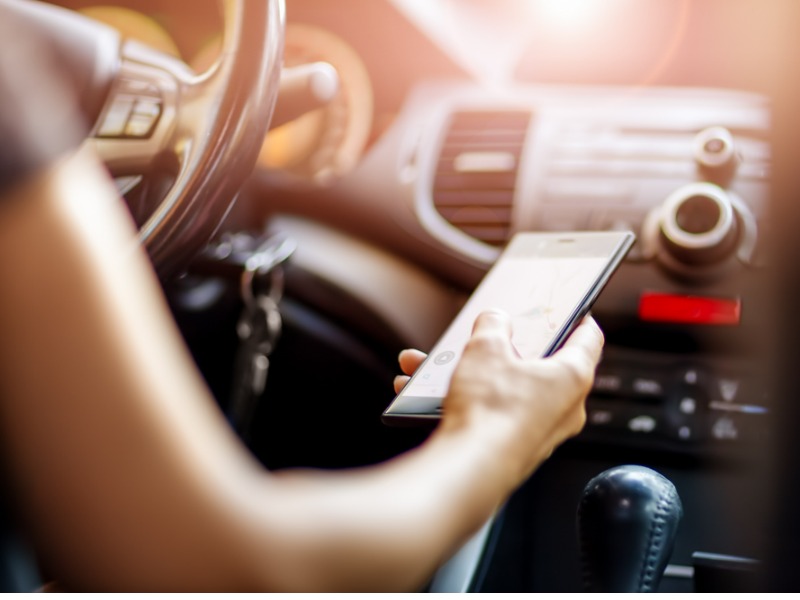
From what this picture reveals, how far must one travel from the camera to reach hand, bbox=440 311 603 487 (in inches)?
17.6

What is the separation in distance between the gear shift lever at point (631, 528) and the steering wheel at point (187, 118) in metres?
0.34

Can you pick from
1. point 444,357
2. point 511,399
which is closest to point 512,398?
A: point 511,399

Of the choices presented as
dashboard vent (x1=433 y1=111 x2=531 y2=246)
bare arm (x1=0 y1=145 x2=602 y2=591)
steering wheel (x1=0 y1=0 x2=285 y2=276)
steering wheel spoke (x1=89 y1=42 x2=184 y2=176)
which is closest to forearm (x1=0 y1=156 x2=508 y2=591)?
bare arm (x1=0 y1=145 x2=602 y2=591)

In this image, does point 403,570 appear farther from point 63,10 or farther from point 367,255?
point 367,255

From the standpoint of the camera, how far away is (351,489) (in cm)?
39

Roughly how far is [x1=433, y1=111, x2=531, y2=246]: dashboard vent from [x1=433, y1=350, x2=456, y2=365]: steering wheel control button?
46 cm

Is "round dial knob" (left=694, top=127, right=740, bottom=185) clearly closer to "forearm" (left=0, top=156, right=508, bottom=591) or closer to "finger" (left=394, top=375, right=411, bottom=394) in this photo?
"finger" (left=394, top=375, right=411, bottom=394)

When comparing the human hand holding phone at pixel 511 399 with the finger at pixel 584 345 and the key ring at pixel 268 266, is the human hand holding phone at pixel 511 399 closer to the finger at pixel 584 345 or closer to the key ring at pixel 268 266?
the finger at pixel 584 345

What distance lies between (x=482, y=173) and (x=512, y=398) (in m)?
0.72

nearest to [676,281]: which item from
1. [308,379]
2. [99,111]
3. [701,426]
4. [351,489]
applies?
[701,426]

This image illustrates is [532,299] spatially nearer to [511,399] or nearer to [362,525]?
[511,399]

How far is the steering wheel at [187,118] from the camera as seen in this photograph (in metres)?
0.67

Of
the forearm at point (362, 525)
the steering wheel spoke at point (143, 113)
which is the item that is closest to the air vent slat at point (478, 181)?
the steering wheel spoke at point (143, 113)

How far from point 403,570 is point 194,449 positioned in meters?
0.09
